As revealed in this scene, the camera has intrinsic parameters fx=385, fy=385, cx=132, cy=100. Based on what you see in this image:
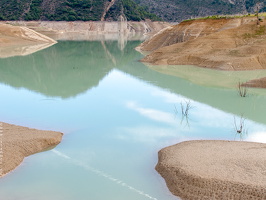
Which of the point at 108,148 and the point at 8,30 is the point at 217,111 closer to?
the point at 108,148

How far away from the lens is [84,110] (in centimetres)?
1571

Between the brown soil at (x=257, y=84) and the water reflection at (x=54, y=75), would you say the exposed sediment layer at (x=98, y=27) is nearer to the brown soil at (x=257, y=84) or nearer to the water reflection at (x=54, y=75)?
the water reflection at (x=54, y=75)

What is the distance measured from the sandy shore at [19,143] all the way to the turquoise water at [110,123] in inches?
10.8

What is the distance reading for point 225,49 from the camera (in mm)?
32250

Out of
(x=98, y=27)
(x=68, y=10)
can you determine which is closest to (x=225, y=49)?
(x=98, y=27)

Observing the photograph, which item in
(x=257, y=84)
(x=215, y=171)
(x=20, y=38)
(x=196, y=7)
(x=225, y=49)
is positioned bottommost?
(x=20, y=38)

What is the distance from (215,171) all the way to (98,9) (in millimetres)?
106980

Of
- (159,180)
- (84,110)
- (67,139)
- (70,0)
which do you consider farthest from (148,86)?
(70,0)

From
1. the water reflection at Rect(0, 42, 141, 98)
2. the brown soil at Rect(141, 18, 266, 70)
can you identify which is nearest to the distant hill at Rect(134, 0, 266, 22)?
the brown soil at Rect(141, 18, 266, 70)

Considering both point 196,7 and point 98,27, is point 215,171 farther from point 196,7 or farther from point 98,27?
point 196,7

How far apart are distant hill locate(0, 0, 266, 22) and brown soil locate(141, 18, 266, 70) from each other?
2414 inches

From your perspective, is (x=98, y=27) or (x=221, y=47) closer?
(x=221, y=47)

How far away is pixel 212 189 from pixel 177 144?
328 centimetres

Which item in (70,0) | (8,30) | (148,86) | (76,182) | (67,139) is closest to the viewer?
(76,182)
